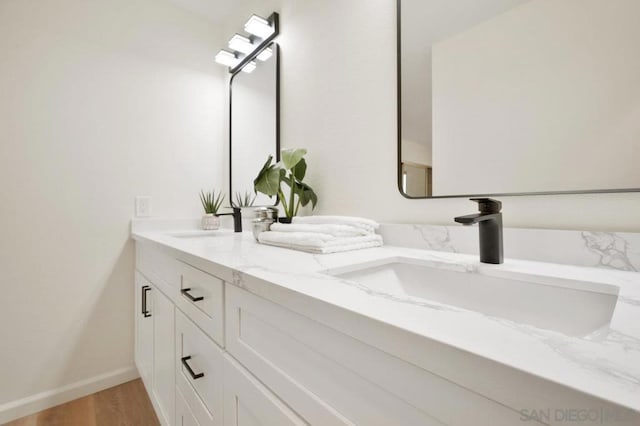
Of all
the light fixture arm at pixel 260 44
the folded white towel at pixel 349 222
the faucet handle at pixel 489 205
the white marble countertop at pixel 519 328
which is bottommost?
the white marble countertop at pixel 519 328

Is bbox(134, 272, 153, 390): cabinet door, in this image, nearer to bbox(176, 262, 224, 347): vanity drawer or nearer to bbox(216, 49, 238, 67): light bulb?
bbox(176, 262, 224, 347): vanity drawer

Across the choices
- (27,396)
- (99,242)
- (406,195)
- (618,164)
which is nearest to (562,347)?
(618,164)

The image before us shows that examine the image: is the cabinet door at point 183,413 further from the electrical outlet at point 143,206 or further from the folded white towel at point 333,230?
the electrical outlet at point 143,206

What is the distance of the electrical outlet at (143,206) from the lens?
1.70 m

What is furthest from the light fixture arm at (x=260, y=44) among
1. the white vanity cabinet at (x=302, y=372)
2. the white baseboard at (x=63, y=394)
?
the white baseboard at (x=63, y=394)

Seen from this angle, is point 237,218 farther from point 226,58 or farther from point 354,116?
point 226,58

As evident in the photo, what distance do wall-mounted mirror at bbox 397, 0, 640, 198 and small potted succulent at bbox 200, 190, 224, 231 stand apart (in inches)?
49.6

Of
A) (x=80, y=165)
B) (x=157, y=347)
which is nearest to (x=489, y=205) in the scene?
(x=157, y=347)

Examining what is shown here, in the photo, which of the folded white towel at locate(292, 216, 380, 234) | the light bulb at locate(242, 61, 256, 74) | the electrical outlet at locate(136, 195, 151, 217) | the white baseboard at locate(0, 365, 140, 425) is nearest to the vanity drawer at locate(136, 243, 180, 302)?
the electrical outlet at locate(136, 195, 151, 217)

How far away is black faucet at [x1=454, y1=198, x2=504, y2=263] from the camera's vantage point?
2.16ft

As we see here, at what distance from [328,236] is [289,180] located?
0.50 m

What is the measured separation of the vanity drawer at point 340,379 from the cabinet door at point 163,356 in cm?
58

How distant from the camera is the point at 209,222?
180 centimetres

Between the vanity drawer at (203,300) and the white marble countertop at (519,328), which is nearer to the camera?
the white marble countertop at (519,328)
